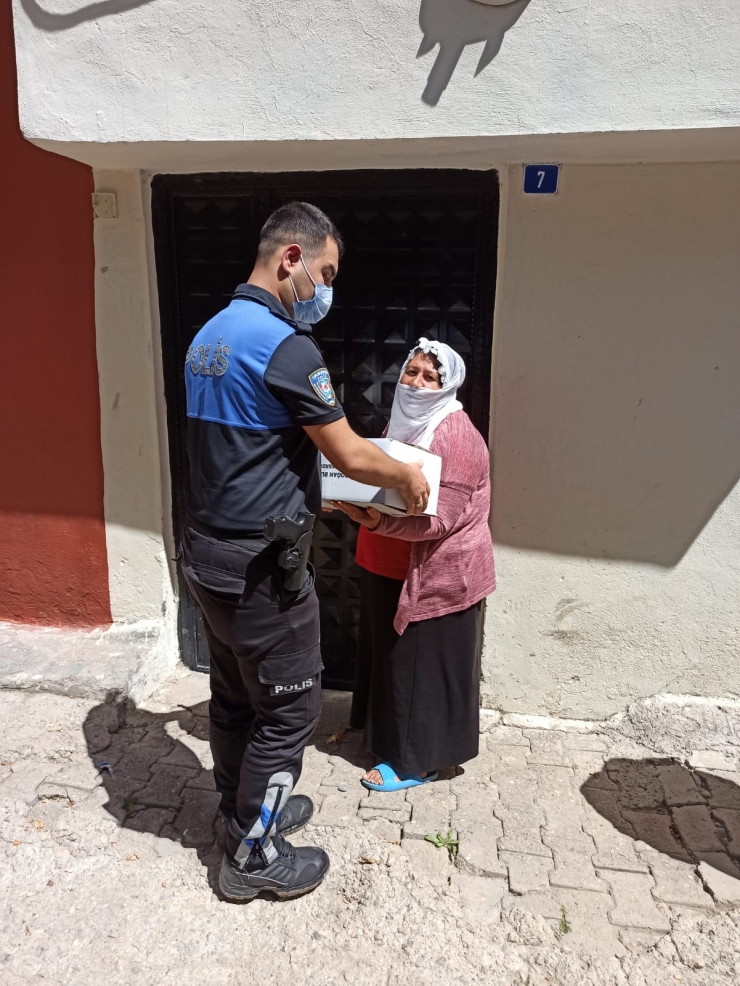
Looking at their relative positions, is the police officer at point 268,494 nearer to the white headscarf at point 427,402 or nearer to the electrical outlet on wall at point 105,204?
the white headscarf at point 427,402

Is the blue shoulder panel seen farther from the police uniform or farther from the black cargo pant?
the black cargo pant

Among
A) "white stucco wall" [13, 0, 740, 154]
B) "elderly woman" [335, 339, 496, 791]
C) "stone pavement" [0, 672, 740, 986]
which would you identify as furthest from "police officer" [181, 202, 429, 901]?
"white stucco wall" [13, 0, 740, 154]

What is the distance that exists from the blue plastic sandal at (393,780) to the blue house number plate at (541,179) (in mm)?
2559

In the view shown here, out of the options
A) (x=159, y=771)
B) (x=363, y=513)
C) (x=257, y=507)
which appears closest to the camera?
(x=257, y=507)

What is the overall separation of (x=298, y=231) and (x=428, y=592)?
4.86ft

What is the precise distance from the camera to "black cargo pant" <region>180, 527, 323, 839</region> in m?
2.33

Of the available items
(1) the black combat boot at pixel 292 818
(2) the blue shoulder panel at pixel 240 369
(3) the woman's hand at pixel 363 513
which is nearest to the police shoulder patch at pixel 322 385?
(2) the blue shoulder panel at pixel 240 369

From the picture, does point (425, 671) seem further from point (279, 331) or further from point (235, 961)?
point (279, 331)

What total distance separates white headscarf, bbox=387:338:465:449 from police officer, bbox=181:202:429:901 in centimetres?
42

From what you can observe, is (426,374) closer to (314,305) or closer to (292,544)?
(314,305)

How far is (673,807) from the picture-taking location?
10.2ft

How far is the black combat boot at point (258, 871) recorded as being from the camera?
2521mm

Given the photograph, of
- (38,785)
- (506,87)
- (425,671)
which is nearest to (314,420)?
(425,671)

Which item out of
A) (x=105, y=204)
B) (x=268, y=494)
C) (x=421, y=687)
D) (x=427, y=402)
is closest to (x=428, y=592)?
(x=421, y=687)
